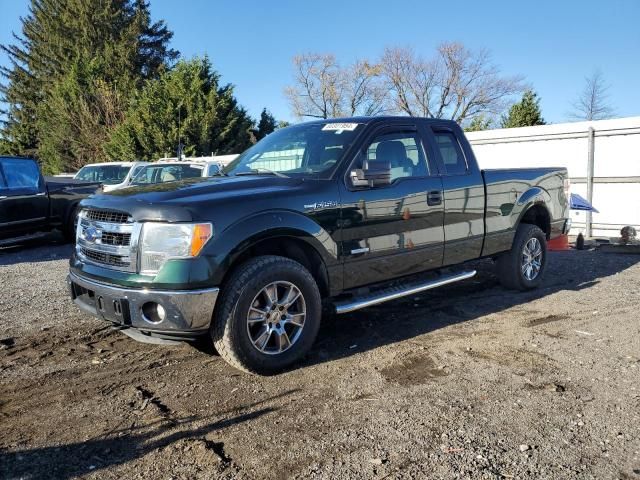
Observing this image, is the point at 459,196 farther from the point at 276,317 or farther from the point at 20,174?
the point at 20,174

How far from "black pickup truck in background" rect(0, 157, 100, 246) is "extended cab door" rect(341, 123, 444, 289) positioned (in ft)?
25.3

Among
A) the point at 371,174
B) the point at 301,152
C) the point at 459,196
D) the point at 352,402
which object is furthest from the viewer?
the point at 459,196

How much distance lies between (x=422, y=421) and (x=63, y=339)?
11.3 ft

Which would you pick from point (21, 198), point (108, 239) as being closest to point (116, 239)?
point (108, 239)

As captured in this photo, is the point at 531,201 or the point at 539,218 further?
the point at 539,218

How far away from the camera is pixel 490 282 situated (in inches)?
285

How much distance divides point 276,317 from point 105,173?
11.8m

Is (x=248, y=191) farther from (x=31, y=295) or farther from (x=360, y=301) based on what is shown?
(x=31, y=295)

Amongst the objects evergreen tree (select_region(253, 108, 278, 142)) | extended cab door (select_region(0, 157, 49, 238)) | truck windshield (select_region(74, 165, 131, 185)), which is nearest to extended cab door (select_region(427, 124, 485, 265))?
extended cab door (select_region(0, 157, 49, 238))

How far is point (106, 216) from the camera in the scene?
405 centimetres

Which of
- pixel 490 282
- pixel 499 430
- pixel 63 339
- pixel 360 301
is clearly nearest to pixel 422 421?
pixel 499 430

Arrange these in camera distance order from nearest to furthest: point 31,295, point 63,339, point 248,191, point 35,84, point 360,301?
point 248,191
point 360,301
point 63,339
point 31,295
point 35,84

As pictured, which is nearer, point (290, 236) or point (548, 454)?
point (548, 454)

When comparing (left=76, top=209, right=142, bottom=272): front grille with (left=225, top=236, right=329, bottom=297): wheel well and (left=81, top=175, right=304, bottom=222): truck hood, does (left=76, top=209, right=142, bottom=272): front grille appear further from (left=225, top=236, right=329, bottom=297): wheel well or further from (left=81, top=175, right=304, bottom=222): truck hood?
(left=225, top=236, right=329, bottom=297): wheel well
